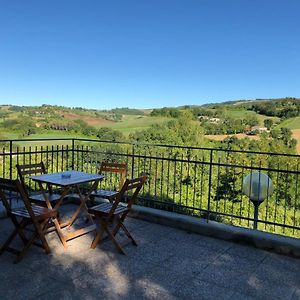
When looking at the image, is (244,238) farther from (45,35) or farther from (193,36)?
(193,36)

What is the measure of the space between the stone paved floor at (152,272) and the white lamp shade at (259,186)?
916mm

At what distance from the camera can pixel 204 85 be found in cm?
4791

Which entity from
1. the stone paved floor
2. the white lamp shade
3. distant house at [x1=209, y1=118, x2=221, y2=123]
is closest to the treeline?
distant house at [x1=209, y1=118, x2=221, y2=123]

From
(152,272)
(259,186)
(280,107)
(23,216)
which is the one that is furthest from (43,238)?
(280,107)

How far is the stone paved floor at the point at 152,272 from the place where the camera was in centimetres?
304

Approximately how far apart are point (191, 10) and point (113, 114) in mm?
14412

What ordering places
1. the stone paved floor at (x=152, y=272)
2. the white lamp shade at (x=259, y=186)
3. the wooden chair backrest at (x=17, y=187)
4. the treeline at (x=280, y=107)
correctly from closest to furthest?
the stone paved floor at (x=152, y=272), the wooden chair backrest at (x=17, y=187), the white lamp shade at (x=259, y=186), the treeline at (x=280, y=107)

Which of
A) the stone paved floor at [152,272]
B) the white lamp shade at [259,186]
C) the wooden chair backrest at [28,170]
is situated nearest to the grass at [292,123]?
the white lamp shade at [259,186]

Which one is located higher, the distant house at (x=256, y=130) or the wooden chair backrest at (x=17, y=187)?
the distant house at (x=256, y=130)

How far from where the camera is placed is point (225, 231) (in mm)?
4559

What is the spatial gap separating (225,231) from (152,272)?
58.9 inches

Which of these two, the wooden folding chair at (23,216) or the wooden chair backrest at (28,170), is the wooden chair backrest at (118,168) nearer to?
the wooden chair backrest at (28,170)

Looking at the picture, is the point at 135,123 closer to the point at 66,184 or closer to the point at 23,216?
the point at 66,184

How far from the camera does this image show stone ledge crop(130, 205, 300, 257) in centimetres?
407
